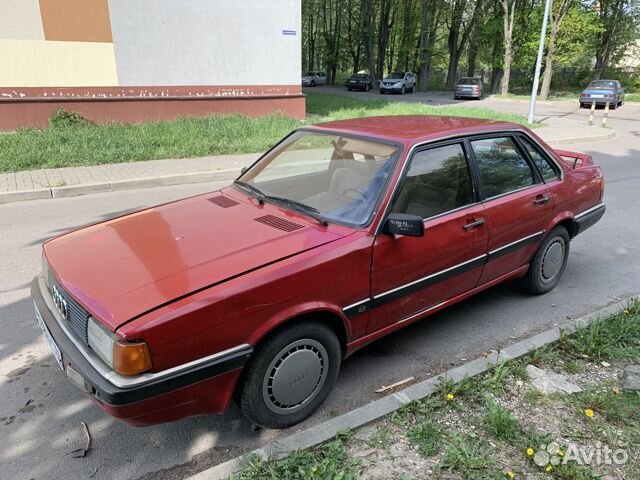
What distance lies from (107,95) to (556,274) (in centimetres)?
1279

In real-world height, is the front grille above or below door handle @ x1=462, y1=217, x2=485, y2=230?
below

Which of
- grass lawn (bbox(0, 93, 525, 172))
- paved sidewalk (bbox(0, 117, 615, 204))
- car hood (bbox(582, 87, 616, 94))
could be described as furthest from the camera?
car hood (bbox(582, 87, 616, 94))

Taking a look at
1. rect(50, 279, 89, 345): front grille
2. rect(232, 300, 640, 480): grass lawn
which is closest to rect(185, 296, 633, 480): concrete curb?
rect(232, 300, 640, 480): grass lawn

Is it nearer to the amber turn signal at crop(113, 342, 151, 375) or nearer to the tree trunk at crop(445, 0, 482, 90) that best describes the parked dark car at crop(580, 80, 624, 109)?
the tree trunk at crop(445, 0, 482, 90)

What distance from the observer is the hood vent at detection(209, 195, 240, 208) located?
131 inches

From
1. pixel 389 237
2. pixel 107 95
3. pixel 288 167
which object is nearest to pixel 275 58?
pixel 107 95

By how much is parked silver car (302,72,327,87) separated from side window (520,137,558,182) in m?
43.3

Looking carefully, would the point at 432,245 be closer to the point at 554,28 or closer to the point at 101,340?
the point at 101,340

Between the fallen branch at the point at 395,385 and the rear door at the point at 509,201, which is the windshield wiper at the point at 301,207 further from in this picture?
the rear door at the point at 509,201

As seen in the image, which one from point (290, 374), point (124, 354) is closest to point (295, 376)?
point (290, 374)

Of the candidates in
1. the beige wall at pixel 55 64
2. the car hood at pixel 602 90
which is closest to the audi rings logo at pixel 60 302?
the beige wall at pixel 55 64

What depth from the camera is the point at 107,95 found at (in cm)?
1335

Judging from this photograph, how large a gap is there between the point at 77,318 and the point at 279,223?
47.5 inches

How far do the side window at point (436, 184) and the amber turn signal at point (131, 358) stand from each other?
166 cm
